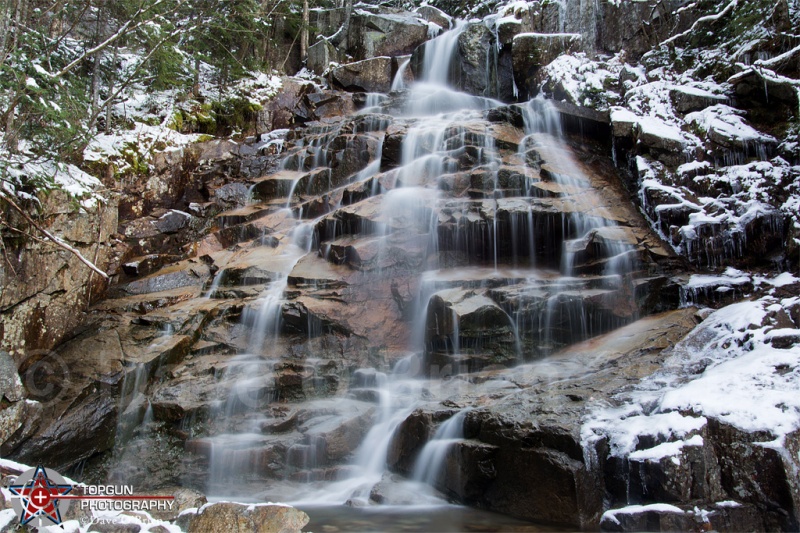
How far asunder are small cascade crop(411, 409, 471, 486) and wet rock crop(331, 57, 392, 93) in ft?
52.8

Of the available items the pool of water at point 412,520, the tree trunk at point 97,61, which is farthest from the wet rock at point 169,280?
A: the pool of water at point 412,520

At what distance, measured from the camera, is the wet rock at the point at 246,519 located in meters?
3.97

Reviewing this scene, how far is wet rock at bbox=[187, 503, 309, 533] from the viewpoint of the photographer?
3975 millimetres

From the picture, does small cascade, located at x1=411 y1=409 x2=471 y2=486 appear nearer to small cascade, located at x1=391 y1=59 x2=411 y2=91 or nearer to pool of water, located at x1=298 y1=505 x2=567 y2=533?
pool of water, located at x1=298 y1=505 x2=567 y2=533

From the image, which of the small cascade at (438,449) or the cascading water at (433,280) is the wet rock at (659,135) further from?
the small cascade at (438,449)

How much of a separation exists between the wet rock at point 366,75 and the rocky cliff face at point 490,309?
585 centimetres

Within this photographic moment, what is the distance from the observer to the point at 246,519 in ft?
13.2

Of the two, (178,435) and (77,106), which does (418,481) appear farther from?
(77,106)

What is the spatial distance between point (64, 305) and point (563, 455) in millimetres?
8509

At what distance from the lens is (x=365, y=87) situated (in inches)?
766

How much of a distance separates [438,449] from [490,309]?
277cm

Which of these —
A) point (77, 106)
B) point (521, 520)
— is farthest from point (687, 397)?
point (77, 106)

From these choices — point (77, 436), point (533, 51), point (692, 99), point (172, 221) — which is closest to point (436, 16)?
point (533, 51)

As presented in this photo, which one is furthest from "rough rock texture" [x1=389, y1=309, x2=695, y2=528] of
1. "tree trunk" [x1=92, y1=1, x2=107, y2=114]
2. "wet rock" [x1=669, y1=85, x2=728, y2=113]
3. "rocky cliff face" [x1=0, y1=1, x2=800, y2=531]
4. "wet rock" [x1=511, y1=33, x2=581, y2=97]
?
"tree trunk" [x1=92, y1=1, x2=107, y2=114]
